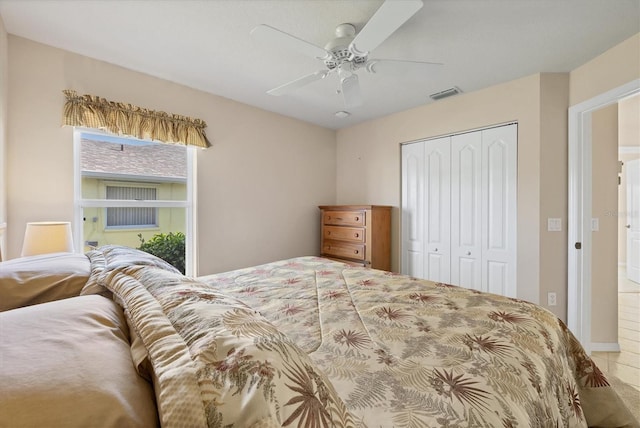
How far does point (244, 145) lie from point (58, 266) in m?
2.45

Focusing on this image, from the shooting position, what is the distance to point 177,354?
56cm

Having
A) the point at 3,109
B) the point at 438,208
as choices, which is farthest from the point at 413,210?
the point at 3,109

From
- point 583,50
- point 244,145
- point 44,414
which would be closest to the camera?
point 44,414

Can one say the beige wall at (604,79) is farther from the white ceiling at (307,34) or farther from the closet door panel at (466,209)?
the closet door panel at (466,209)

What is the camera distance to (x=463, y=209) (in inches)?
121

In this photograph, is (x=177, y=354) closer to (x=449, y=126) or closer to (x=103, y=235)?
(x=103, y=235)

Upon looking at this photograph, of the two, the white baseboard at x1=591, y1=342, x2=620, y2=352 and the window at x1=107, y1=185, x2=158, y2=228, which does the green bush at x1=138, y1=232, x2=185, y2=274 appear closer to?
the window at x1=107, y1=185, x2=158, y2=228

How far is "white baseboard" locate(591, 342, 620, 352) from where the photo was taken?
2494 millimetres

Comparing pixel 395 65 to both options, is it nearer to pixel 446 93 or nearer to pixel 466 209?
pixel 446 93

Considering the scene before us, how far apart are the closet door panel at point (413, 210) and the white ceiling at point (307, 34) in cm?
93

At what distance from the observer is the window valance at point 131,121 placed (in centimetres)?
230

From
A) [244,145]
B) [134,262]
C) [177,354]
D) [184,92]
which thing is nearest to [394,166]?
[244,145]

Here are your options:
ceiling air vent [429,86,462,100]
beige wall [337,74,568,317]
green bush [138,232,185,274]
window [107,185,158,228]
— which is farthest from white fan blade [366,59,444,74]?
green bush [138,232,185,274]

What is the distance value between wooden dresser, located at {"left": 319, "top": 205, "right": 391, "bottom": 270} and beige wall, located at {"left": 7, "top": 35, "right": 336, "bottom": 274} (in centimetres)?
40
